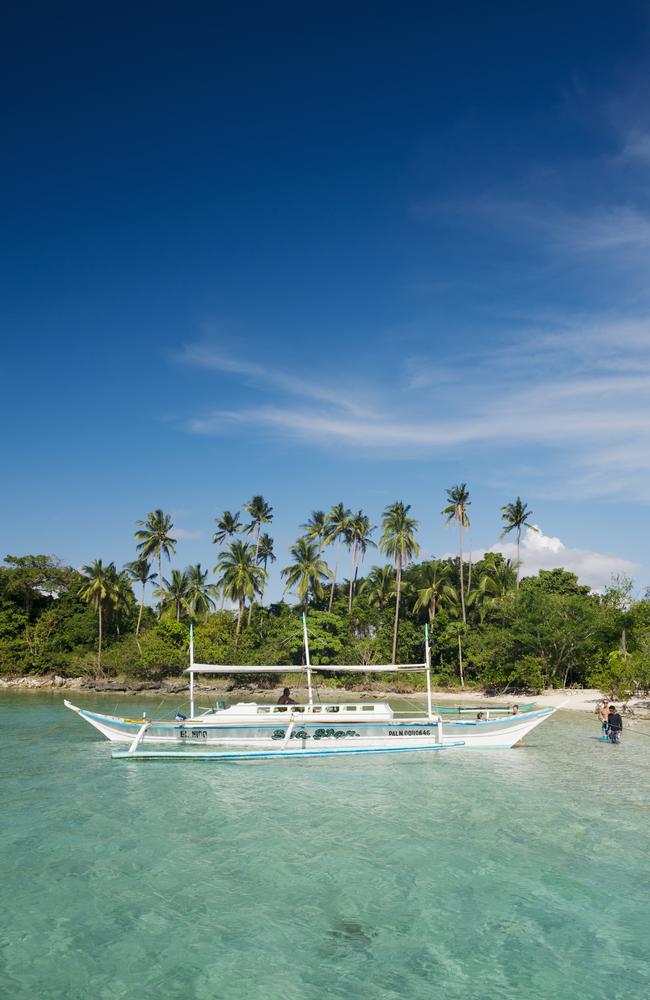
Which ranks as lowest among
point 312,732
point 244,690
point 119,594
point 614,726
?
point 244,690

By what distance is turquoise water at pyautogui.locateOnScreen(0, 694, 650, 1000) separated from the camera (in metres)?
10.7

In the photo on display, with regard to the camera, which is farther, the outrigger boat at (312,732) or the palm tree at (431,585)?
the palm tree at (431,585)

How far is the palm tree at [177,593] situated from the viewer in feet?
248

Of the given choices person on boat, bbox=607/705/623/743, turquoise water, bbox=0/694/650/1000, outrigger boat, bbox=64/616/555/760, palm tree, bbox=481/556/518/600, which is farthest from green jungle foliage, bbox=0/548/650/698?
turquoise water, bbox=0/694/650/1000

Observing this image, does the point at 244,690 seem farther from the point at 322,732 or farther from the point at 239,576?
the point at 322,732

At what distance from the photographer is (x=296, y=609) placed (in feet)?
252

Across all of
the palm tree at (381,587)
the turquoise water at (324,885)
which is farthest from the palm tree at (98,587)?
the turquoise water at (324,885)

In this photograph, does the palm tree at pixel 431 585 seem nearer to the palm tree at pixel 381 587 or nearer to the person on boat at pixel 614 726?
the palm tree at pixel 381 587

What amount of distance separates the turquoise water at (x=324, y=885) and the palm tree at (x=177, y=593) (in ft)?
163

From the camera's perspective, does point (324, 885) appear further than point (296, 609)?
No

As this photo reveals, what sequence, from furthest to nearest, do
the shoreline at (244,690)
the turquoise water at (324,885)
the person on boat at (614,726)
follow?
the shoreline at (244,690)
the person on boat at (614,726)
the turquoise water at (324,885)

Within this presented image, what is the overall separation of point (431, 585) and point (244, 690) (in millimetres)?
21819

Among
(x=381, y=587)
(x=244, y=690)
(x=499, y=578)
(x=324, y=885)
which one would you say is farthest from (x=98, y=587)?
(x=324, y=885)

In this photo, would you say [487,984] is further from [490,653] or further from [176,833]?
[490,653]
